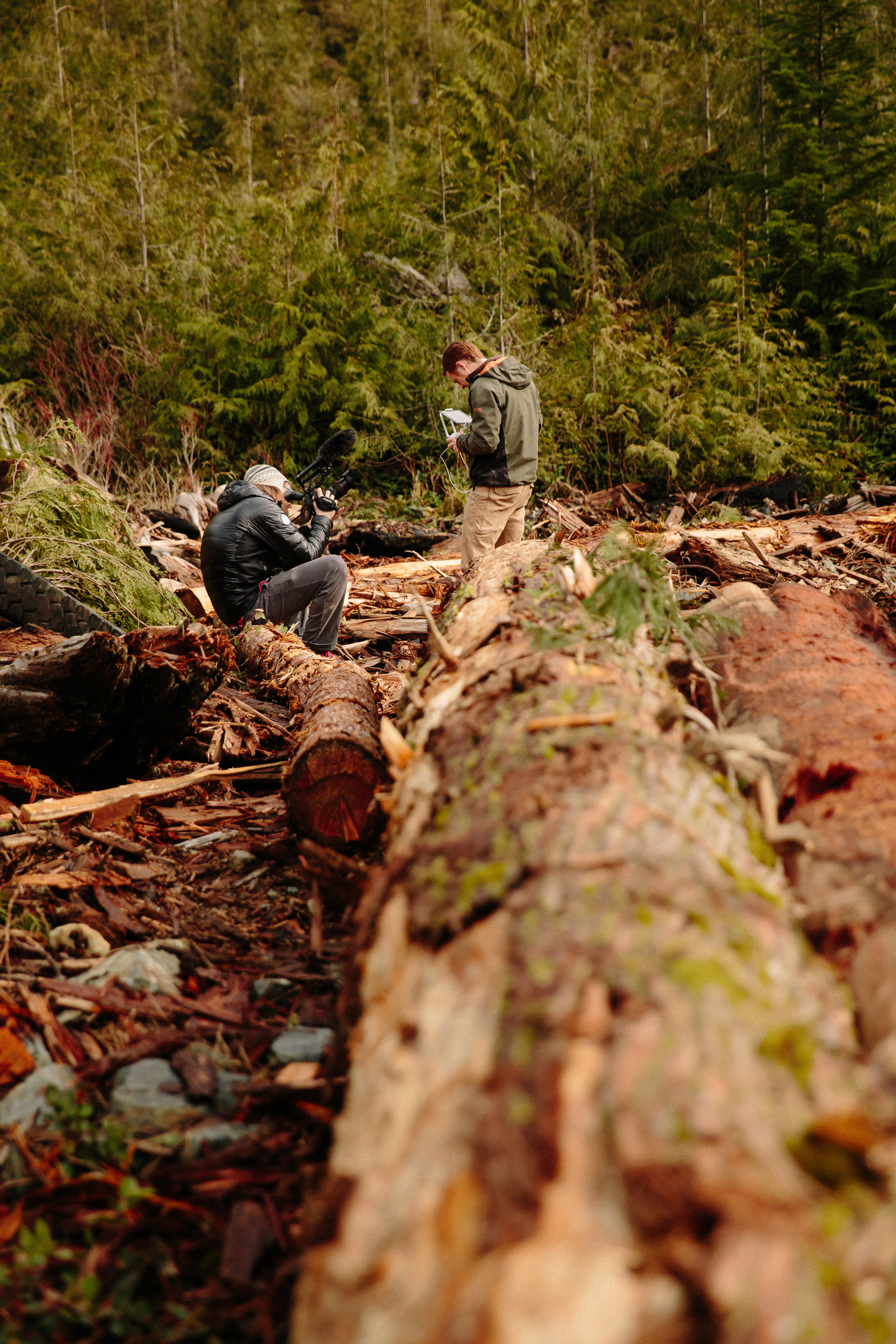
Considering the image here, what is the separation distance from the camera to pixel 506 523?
753cm

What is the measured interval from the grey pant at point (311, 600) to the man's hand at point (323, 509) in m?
0.41

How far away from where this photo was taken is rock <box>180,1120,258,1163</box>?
5.69 ft

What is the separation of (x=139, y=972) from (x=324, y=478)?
520 cm

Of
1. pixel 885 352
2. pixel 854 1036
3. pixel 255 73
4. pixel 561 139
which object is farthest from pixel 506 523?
pixel 255 73

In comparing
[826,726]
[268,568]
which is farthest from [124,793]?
[268,568]

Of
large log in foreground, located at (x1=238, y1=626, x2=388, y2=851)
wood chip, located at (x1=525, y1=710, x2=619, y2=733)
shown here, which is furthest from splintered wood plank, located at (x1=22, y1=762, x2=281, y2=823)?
wood chip, located at (x1=525, y1=710, x2=619, y2=733)

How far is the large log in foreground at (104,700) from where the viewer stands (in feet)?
10.6

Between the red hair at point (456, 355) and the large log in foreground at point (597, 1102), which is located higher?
the red hair at point (456, 355)

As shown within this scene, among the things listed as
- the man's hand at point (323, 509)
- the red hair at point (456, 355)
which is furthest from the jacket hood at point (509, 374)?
the man's hand at point (323, 509)

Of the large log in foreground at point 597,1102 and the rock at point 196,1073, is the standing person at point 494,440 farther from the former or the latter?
the large log in foreground at point 597,1102

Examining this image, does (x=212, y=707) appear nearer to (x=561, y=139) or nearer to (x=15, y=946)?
(x=15, y=946)

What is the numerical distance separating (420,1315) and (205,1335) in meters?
0.64

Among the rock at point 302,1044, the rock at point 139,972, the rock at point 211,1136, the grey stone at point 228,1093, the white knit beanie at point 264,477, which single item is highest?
the white knit beanie at point 264,477

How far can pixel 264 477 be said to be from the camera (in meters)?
6.39
